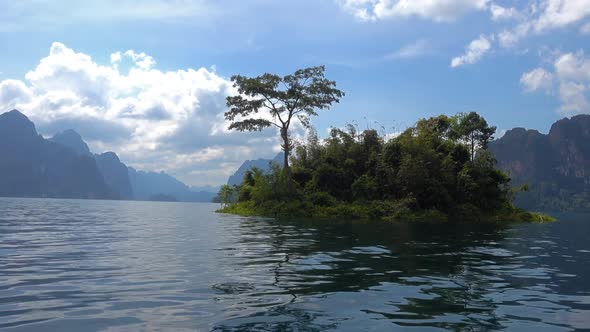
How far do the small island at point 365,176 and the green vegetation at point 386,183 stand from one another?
110mm

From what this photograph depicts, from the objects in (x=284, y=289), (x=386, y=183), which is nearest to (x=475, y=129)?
(x=386, y=183)

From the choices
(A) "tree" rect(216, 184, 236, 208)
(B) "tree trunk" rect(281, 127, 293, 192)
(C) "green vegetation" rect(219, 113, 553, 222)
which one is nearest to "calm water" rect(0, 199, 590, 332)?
(C) "green vegetation" rect(219, 113, 553, 222)

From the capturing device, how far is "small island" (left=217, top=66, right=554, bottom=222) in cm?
4491

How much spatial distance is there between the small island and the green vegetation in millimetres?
110

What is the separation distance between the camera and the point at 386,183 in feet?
157

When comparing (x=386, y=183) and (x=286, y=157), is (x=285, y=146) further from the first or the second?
(x=386, y=183)

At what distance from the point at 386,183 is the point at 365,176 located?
2562 mm

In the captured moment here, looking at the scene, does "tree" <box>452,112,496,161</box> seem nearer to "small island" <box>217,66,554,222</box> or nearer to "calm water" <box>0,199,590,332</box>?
"small island" <box>217,66,554,222</box>

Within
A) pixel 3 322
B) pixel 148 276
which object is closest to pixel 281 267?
pixel 148 276

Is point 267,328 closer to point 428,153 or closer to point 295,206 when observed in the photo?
point 295,206

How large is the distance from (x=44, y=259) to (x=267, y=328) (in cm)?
933

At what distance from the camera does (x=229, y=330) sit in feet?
19.1

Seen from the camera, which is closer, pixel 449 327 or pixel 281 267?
pixel 449 327

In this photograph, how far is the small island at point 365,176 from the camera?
4491 cm
